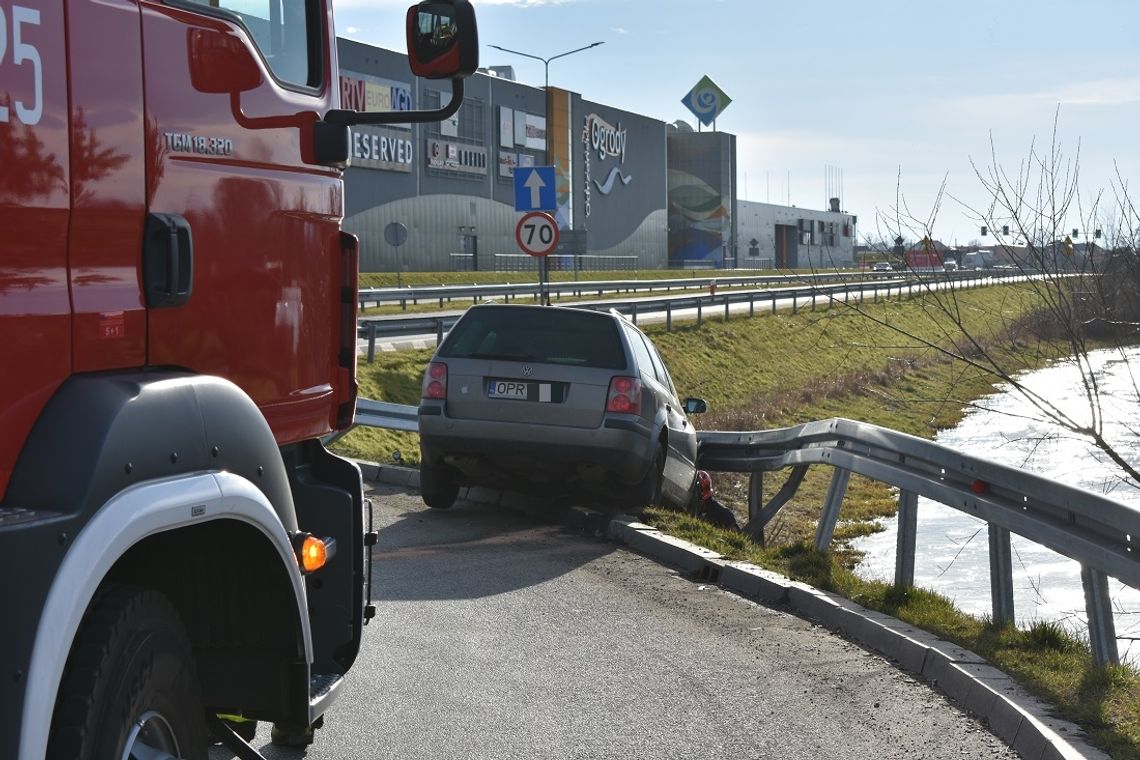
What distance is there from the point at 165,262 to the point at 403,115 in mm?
1193

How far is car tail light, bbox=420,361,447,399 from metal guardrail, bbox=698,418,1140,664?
9.72 feet

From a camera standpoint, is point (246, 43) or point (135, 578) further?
point (246, 43)

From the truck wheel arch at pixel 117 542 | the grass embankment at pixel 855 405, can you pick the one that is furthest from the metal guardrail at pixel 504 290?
the truck wheel arch at pixel 117 542

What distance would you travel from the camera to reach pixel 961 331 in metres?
9.38

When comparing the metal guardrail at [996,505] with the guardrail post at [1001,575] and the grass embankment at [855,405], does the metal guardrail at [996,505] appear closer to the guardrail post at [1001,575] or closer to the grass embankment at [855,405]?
the guardrail post at [1001,575]

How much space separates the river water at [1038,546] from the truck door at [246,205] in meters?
4.62

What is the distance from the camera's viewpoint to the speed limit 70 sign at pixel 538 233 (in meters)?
19.7

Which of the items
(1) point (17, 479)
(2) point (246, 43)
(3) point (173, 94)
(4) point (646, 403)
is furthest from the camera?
(4) point (646, 403)

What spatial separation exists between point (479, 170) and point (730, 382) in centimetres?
4068

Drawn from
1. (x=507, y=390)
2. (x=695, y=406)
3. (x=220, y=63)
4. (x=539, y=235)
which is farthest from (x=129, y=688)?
(x=539, y=235)

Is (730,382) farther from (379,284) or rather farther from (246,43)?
(246,43)

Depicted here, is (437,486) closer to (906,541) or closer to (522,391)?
(522,391)

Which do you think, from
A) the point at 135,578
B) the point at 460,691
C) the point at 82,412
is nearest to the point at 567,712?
the point at 460,691

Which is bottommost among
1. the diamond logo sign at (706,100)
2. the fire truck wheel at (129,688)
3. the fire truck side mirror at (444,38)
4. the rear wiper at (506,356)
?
the fire truck wheel at (129,688)
